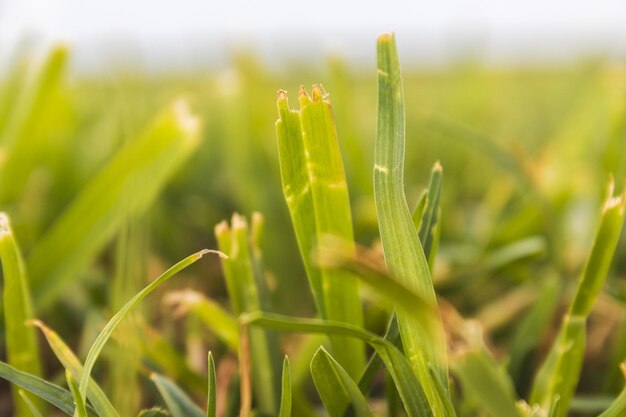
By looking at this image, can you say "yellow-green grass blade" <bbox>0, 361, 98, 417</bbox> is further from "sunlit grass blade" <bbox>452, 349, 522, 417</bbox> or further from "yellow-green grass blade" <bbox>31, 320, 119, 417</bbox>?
"sunlit grass blade" <bbox>452, 349, 522, 417</bbox>

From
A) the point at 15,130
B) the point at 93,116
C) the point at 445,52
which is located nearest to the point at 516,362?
the point at 15,130

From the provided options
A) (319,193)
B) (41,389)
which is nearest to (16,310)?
(41,389)

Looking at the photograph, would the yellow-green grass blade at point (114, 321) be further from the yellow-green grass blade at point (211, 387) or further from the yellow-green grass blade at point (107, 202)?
the yellow-green grass blade at point (107, 202)

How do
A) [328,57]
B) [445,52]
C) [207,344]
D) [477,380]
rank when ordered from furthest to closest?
Result: 1. [445,52]
2. [328,57]
3. [207,344]
4. [477,380]

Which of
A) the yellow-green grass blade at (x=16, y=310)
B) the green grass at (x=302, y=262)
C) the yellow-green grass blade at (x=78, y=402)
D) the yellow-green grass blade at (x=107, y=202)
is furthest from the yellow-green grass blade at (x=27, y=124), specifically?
the yellow-green grass blade at (x=78, y=402)

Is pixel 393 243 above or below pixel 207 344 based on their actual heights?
above

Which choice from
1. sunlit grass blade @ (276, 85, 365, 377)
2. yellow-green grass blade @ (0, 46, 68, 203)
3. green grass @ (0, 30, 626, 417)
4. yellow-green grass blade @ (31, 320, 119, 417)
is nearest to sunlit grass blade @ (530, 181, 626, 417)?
green grass @ (0, 30, 626, 417)

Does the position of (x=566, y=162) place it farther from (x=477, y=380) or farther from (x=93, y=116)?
(x=93, y=116)
